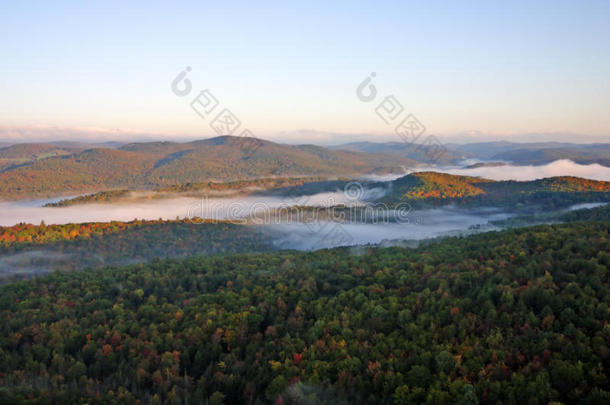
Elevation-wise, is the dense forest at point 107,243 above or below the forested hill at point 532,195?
below

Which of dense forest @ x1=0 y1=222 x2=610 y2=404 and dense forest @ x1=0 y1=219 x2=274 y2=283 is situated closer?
dense forest @ x1=0 y1=222 x2=610 y2=404

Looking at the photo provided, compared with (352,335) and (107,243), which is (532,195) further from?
(107,243)

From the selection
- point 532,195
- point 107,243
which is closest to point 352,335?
point 107,243

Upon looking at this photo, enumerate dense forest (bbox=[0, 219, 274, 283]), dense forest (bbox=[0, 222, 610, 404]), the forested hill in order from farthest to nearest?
the forested hill < dense forest (bbox=[0, 219, 274, 283]) < dense forest (bbox=[0, 222, 610, 404])

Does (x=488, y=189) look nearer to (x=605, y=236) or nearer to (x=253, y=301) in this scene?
(x=605, y=236)

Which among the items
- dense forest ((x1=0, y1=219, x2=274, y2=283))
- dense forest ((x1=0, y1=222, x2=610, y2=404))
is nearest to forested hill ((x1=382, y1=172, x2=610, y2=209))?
dense forest ((x1=0, y1=219, x2=274, y2=283))

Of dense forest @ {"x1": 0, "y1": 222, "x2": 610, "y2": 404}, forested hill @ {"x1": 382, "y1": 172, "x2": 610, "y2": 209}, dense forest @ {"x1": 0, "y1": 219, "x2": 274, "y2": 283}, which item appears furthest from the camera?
forested hill @ {"x1": 382, "y1": 172, "x2": 610, "y2": 209}

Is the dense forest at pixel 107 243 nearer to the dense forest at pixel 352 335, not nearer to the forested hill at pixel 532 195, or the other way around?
the dense forest at pixel 352 335

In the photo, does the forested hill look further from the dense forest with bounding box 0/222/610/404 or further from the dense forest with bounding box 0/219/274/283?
the dense forest with bounding box 0/222/610/404

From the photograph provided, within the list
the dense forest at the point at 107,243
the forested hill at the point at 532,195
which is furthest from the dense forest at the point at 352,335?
the forested hill at the point at 532,195

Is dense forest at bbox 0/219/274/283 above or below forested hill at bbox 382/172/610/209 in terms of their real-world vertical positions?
below
